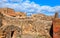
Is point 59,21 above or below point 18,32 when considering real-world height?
above

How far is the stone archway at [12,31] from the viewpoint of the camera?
16.1m

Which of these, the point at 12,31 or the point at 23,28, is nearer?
the point at 12,31

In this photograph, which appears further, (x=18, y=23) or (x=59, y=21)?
(x=18, y=23)

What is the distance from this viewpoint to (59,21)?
Answer: 1546cm

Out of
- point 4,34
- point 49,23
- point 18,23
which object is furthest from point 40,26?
point 4,34

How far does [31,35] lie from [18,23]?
177 centimetres

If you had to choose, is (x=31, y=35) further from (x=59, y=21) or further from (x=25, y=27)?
(x=59, y=21)

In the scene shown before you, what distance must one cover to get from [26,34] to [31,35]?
449 mm

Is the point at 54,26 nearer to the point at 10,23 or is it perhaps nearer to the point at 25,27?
the point at 25,27

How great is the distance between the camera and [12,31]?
53.9 feet

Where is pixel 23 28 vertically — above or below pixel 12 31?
above

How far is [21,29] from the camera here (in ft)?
54.1

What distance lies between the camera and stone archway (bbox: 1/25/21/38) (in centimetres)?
1611

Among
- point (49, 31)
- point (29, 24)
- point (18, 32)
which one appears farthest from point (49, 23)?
point (18, 32)
